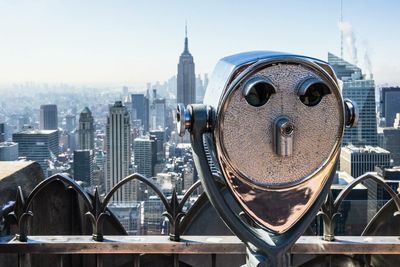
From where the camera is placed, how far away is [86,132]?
6681cm

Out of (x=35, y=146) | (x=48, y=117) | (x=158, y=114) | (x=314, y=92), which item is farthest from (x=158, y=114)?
(x=314, y=92)

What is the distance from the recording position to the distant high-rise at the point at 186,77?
7300cm

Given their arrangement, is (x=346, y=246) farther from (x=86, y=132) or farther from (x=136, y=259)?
(x=86, y=132)

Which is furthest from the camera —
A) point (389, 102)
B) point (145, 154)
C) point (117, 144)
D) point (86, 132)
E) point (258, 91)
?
point (389, 102)

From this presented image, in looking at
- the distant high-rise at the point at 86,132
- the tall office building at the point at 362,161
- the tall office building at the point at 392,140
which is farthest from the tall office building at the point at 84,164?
the tall office building at the point at 392,140

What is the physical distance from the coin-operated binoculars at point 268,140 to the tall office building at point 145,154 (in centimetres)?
5386

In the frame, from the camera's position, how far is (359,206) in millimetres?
2238

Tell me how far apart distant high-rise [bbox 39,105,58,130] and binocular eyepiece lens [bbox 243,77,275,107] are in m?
77.7

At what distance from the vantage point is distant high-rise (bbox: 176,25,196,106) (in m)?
73.0

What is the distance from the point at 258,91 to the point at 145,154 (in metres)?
58.2

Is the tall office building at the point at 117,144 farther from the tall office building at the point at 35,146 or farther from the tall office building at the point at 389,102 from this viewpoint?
the tall office building at the point at 389,102

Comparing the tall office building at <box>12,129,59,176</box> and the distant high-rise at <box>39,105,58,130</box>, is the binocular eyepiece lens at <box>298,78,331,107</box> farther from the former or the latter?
the distant high-rise at <box>39,105,58,130</box>

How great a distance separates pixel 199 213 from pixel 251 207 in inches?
27.5

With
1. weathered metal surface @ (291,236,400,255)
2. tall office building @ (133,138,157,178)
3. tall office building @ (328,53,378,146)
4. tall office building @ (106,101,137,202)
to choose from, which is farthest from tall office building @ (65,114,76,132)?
weathered metal surface @ (291,236,400,255)
